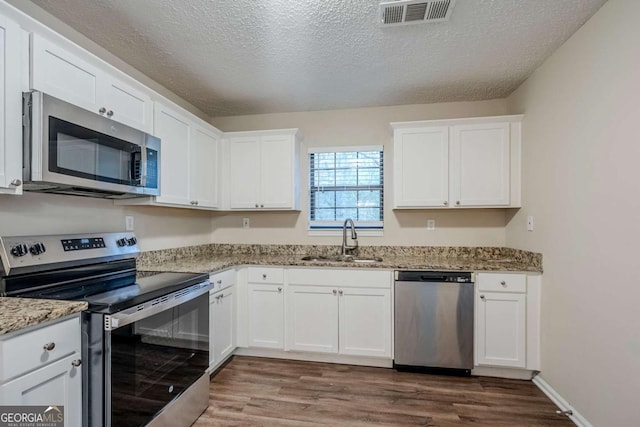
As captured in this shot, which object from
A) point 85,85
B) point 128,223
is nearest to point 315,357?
point 128,223

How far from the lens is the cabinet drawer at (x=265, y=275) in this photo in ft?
9.27

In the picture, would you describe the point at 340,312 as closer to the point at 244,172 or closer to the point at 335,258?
the point at 335,258

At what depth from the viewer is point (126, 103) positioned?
6.47ft

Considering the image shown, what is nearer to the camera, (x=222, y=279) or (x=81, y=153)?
(x=81, y=153)

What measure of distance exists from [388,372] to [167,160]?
2494 millimetres

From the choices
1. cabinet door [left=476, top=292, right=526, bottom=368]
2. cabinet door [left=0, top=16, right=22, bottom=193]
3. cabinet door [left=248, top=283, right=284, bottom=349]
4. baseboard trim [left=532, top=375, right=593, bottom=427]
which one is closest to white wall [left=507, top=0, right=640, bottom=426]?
baseboard trim [left=532, top=375, right=593, bottom=427]

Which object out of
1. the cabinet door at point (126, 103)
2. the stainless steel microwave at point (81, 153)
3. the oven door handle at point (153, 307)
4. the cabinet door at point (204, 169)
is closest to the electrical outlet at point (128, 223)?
the stainless steel microwave at point (81, 153)

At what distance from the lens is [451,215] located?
3170mm

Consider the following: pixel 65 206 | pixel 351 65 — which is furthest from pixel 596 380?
pixel 65 206

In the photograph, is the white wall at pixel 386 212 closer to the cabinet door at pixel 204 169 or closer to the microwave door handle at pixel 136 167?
the cabinet door at pixel 204 169

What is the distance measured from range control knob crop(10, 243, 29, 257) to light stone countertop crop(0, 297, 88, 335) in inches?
9.4

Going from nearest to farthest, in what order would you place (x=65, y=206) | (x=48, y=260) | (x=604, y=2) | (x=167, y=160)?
(x=48, y=260)
(x=604, y=2)
(x=65, y=206)
(x=167, y=160)

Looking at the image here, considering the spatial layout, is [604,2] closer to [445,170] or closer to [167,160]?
[445,170]

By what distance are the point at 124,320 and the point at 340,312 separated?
176 centimetres
